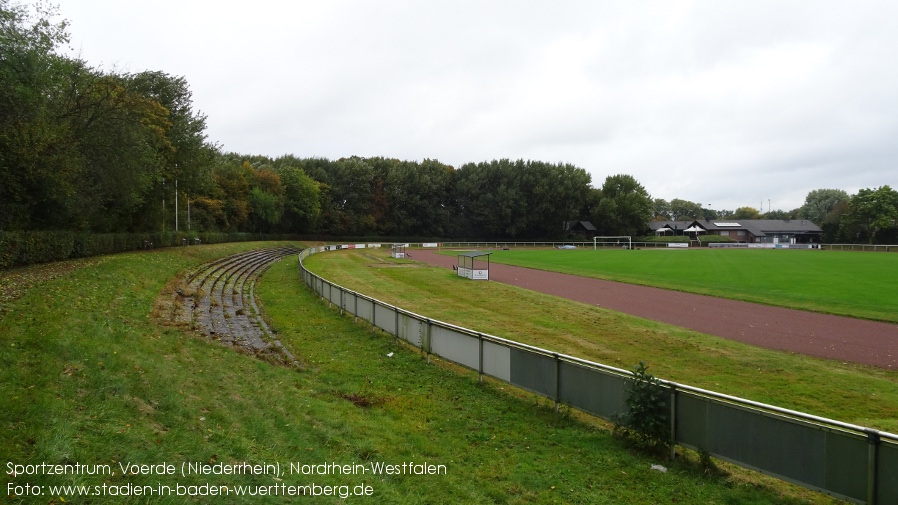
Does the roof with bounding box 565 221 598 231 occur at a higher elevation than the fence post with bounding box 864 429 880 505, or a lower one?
higher

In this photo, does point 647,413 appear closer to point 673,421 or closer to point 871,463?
point 673,421

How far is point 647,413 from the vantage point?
8.01 m

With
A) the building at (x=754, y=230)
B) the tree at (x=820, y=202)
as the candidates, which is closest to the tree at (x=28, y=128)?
the building at (x=754, y=230)

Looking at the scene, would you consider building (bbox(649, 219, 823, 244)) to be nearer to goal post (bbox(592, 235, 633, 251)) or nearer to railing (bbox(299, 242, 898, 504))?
goal post (bbox(592, 235, 633, 251))

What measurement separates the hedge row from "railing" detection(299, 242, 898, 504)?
21.1m

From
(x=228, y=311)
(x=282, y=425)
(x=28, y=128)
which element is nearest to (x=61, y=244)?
(x=28, y=128)

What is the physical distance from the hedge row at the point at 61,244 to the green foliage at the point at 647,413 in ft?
77.9

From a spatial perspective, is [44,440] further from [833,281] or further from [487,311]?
[833,281]

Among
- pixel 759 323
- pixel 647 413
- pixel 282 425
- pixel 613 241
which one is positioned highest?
pixel 613 241

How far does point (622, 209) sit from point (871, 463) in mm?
110555

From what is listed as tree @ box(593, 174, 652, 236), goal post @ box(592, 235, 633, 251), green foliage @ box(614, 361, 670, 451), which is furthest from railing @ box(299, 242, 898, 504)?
Answer: tree @ box(593, 174, 652, 236)

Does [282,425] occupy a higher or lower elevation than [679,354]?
higher

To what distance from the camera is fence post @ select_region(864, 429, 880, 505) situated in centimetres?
583

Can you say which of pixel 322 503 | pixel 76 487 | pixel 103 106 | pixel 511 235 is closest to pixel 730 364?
pixel 322 503
